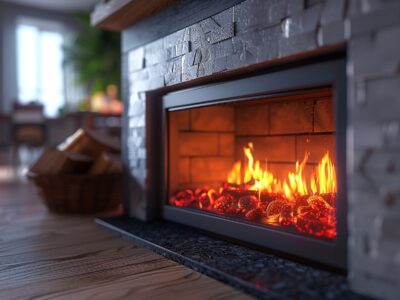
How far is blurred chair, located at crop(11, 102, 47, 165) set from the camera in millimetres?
4312

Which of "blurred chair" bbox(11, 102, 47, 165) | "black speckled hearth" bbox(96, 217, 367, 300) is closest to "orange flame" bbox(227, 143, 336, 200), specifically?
"black speckled hearth" bbox(96, 217, 367, 300)

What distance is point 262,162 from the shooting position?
4.90 ft

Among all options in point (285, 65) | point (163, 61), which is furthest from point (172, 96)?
point (285, 65)

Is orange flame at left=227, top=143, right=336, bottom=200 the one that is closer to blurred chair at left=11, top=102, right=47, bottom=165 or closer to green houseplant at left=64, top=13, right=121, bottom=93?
→ blurred chair at left=11, top=102, right=47, bottom=165

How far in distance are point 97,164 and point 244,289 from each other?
122 cm

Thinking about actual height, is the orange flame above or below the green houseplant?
below

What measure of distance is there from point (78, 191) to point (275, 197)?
969 mm

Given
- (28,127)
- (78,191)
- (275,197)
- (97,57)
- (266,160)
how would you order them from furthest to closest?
(97,57) → (28,127) → (78,191) → (266,160) → (275,197)

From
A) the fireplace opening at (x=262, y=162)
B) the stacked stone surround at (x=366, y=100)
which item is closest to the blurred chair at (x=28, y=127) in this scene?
the fireplace opening at (x=262, y=162)

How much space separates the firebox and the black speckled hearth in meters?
0.04

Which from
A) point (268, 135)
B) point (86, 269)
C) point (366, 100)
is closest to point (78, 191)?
point (86, 269)

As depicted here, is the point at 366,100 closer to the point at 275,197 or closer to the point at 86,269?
the point at 275,197

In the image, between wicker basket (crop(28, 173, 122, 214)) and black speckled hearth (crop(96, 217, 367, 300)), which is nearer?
black speckled hearth (crop(96, 217, 367, 300))

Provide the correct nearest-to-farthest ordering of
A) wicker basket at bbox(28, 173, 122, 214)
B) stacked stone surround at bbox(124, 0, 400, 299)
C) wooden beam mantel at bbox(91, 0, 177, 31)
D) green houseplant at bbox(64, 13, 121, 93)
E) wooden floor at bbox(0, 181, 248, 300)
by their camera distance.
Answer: stacked stone surround at bbox(124, 0, 400, 299)
wooden floor at bbox(0, 181, 248, 300)
wooden beam mantel at bbox(91, 0, 177, 31)
wicker basket at bbox(28, 173, 122, 214)
green houseplant at bbox(64, 13, 121, 93)
